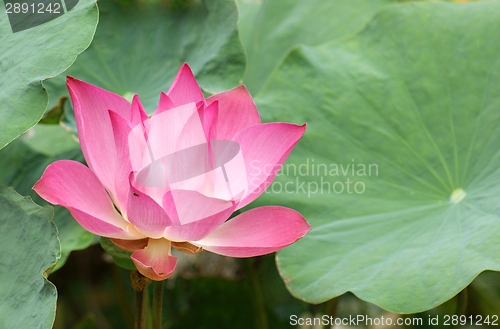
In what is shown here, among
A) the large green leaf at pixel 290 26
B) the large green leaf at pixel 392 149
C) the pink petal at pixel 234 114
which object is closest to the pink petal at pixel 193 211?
the pink petal at pixel 234 114

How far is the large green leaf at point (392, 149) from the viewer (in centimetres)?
54

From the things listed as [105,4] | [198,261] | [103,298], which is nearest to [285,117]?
[105,4]

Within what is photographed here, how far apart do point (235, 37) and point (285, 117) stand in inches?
6.1

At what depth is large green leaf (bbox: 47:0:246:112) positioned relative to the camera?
2.16ft

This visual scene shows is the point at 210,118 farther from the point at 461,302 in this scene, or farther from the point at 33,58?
the point at 461,302

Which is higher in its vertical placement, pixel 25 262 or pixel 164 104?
pixel 164 104

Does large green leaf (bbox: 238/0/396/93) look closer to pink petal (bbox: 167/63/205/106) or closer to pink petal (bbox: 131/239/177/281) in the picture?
pink petal (bbox: 167/63/205/106)

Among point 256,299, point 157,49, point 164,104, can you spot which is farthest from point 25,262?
point 256,299

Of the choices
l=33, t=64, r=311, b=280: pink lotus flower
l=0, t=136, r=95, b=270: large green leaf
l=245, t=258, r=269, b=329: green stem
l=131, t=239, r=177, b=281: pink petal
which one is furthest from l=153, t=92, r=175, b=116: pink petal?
l=245, t=258, r=269, b=329: green stem

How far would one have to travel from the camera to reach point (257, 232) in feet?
1.31

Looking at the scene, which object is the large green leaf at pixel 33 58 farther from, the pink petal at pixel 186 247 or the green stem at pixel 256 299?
the green stem at pixel 256 299

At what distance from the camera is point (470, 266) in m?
0.47

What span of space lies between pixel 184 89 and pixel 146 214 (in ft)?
0.52

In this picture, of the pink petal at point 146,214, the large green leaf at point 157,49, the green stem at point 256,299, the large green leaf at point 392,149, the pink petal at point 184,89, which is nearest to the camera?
the pink petal at point 146,214
